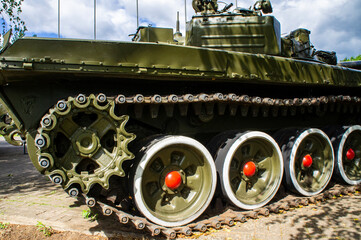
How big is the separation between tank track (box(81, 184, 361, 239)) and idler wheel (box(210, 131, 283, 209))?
152 millimetres

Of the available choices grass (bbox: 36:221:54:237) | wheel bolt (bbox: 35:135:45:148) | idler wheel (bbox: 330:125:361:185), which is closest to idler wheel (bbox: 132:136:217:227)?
wheel bolt (bbox: 35:135:45:148)

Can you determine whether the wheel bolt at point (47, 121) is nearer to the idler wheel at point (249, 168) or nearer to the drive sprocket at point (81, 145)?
the drive sprocket at point (81, 145)

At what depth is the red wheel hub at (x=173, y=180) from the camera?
379 centimetres

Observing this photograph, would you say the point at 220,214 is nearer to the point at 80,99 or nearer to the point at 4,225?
the point at 80,99

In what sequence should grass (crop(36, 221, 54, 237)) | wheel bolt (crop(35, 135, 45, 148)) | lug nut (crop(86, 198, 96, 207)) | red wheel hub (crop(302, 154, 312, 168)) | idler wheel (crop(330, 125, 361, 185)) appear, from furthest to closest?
idler wheel (crop(330, 125, 361, 185)), red wheel hub (crop(302, 154, 312, 168)), grass (crop(36, 221, 54, 237)), lug nut (crop(86, 198, 96, 207)), wheel bolt (crop(35, 135, 45, 148))

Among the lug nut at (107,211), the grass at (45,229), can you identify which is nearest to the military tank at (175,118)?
the lug nut at (107,211)

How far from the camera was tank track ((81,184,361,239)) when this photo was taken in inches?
131

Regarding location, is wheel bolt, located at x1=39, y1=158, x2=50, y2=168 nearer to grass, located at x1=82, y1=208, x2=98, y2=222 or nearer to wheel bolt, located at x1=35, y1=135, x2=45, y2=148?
wheel bolt, located at x1=35, y1=135, x2=45, y2=148

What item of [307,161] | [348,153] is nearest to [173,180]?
[307,161]

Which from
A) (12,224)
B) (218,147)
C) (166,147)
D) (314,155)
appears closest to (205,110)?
(218,147)

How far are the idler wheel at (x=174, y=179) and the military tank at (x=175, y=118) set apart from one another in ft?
0.05

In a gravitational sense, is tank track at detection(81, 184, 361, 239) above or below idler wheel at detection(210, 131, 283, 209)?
below

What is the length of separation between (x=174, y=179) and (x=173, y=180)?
0.06ft

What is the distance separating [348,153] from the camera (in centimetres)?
583
